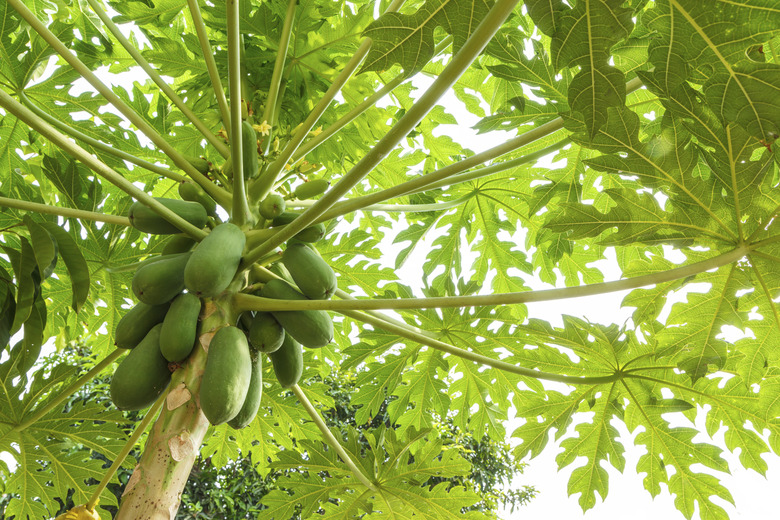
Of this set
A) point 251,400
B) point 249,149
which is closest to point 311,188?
point 249,149

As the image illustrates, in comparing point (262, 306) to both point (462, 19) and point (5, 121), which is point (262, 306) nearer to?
point (462, 19)

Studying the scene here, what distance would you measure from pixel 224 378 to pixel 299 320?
0.32 m

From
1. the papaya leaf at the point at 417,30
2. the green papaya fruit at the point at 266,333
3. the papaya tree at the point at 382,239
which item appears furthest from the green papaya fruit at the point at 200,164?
the papaya leaf at the point at 417,30

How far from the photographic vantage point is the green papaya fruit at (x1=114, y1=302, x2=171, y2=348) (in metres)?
1.61

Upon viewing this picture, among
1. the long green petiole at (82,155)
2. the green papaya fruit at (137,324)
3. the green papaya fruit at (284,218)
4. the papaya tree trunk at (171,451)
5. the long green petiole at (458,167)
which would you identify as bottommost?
the papaya tree trunk at (171,451)

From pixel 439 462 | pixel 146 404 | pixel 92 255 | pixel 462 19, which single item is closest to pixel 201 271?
pixel 146 404

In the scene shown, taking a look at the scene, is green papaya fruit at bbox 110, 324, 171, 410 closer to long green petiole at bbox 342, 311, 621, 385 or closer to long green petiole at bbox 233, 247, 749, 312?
long green petiole at bbox 233, 247, 749, 312

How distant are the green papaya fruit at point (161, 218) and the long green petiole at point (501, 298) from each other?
29 cm

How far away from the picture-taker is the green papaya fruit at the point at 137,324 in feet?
5.30

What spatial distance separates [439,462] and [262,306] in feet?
3.49

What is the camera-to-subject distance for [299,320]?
1.66 m

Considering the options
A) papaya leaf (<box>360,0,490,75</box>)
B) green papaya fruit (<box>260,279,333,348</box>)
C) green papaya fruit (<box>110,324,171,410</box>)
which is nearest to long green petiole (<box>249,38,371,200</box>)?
green papaya fruit (<box>260,279,333,348</box>)

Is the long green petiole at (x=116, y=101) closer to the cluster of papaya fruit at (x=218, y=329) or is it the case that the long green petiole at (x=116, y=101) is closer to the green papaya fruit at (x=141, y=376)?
the cluster of papaya fruit at (x=218, y=329)

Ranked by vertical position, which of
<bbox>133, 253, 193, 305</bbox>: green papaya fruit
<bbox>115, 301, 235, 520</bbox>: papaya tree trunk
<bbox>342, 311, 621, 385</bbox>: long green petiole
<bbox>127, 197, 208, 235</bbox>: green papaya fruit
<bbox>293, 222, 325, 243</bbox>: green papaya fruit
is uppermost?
<bbox>293, 222, 325, 243</bbox>: green papaya fruit
